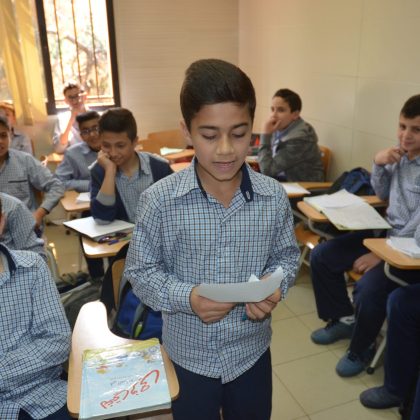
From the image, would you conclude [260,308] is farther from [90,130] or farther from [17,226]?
[90,130]

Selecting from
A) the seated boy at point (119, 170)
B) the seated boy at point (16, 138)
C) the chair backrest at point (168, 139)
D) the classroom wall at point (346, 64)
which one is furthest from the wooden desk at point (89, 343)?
the chair backrest at point (168, 139)

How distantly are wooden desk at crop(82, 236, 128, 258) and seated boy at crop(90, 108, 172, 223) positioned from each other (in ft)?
0.63

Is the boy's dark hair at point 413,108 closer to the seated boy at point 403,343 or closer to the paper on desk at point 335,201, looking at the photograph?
the paper on desk at point 335,201

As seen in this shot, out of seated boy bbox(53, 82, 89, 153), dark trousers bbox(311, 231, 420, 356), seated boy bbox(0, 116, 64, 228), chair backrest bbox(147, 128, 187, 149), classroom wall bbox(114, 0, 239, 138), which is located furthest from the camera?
classroom wall bbox(114, 0, 239, 138)

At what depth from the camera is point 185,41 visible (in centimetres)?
505

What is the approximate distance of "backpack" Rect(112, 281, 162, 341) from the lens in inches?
58.2

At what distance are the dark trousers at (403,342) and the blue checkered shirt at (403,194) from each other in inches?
17.3

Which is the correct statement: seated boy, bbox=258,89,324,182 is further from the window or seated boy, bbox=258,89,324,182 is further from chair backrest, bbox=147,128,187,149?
the window

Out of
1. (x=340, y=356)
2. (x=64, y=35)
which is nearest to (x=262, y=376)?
(x=340, y=356)

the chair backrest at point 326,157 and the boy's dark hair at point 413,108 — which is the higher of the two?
the boy's dark hair at point 413,108

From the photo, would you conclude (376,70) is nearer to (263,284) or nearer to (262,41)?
(262,41)

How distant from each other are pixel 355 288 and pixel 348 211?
0.45 meters

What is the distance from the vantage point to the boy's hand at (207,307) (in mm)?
1002

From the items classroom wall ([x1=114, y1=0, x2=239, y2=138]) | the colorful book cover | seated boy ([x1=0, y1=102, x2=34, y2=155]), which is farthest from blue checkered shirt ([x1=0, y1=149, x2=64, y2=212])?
classroom wall ([x1=114, y1=0, x2=239, y2=138])
